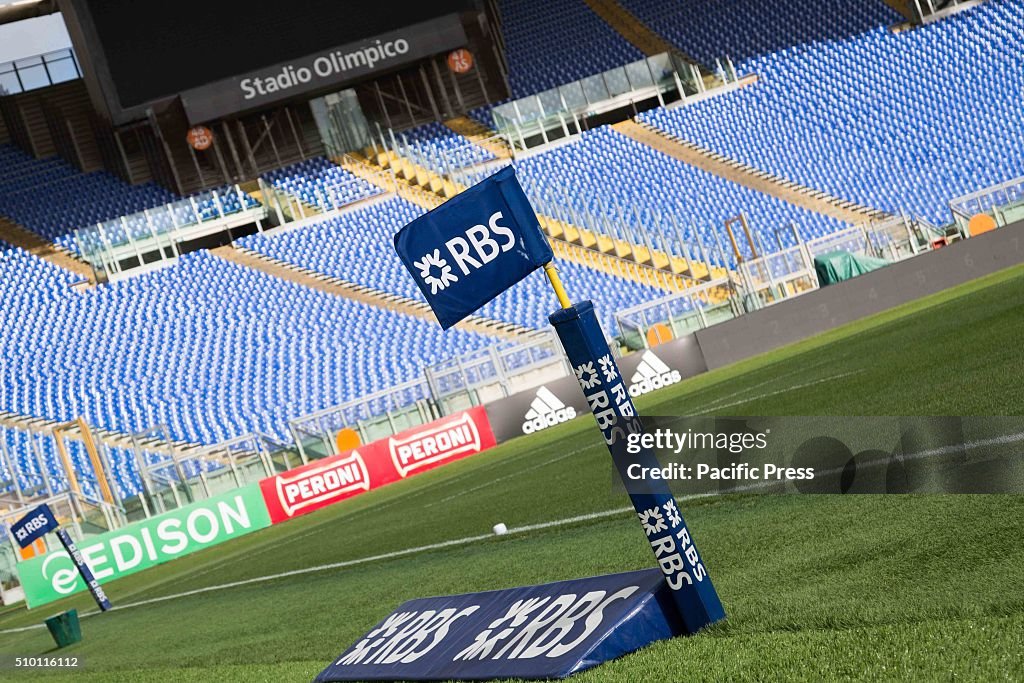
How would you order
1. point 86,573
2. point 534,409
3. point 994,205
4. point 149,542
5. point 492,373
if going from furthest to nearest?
point 994,205
point 492,373
point 534,409
point 149,542
point 86,573

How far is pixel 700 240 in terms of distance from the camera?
26516 millimetres

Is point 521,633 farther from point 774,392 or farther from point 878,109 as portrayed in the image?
point 878,109

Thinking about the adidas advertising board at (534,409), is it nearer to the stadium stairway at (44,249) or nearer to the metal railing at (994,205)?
the metal railing at (994,205)

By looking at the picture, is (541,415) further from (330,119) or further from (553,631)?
(553,631)

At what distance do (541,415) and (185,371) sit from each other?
782 cm

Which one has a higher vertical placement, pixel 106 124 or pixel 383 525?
pixel 106 124

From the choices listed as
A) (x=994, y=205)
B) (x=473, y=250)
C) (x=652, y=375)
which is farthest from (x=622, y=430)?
(x=994, y=205)

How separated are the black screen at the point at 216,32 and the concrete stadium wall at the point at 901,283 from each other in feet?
36.8

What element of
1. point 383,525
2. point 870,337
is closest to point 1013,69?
point 870,337

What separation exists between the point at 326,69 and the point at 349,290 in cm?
504

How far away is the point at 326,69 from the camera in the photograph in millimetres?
26953

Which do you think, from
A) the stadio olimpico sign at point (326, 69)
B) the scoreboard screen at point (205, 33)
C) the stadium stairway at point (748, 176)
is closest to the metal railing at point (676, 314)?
the stadium stairway at point (748, 176)

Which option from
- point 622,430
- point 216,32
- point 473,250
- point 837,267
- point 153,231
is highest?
point 216,32

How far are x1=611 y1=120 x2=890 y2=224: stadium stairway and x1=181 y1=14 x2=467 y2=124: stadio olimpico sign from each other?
5272 mm
